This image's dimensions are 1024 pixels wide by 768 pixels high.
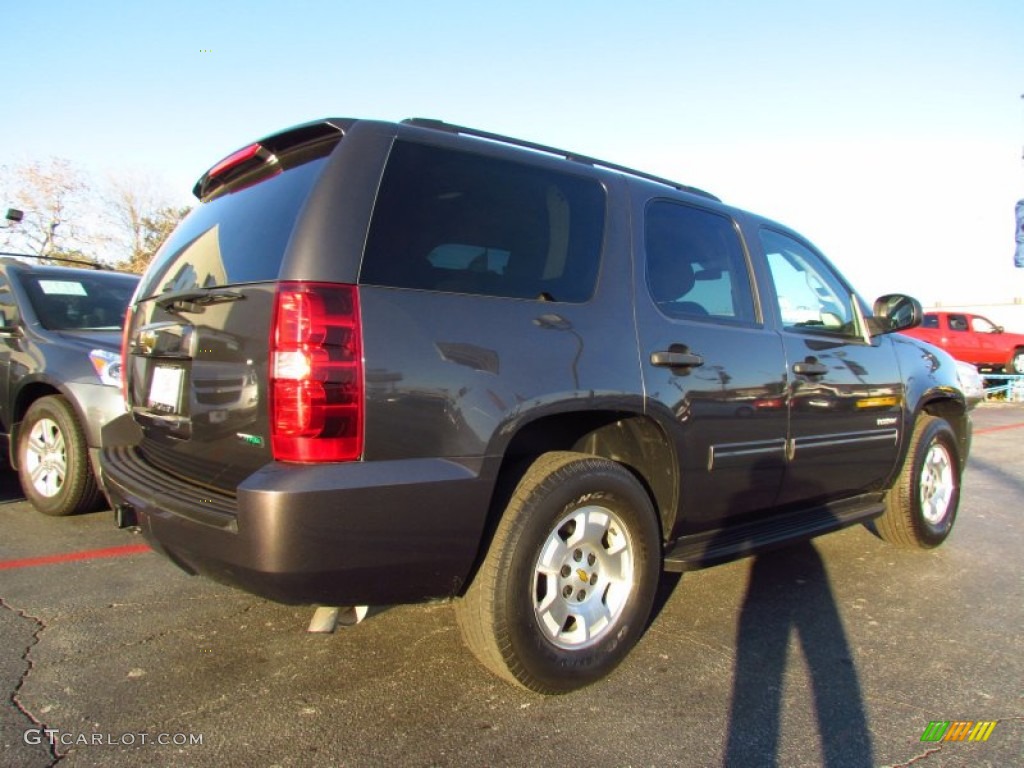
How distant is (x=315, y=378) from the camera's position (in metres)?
1.98

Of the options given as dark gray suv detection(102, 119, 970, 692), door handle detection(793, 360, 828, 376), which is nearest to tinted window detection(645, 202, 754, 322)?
dark gray suv detection(102, 119, 970, 692)

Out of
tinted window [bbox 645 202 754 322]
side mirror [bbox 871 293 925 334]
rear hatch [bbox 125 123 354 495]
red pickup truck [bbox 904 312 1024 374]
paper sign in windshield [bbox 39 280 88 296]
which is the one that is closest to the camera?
rear hatch [bbox 125 123 354 495]

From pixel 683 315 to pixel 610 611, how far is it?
1.20 metres

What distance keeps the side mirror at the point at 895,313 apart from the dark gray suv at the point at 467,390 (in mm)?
821

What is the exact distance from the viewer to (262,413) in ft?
6.75

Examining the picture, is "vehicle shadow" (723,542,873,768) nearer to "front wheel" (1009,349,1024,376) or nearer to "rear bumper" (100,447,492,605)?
"rear bumper" (100,447,492,605)

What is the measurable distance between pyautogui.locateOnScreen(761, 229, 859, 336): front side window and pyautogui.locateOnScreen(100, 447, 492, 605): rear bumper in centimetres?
209

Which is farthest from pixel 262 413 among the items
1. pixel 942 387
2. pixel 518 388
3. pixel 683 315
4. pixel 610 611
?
pixel 942 387

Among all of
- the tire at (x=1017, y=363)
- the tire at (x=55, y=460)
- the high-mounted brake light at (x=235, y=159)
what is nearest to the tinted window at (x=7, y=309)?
the tire at (x=55, y=460)

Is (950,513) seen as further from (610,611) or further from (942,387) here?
(610,611)

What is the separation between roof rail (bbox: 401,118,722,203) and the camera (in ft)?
8.18

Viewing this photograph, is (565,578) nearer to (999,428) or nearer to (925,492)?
(925,492)

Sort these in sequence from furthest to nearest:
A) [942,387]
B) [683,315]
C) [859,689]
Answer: [942,387] < [683,315] < [859,689]

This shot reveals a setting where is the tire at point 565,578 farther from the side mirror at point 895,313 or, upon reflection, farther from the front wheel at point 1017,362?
the front wheel at point 1017,362
